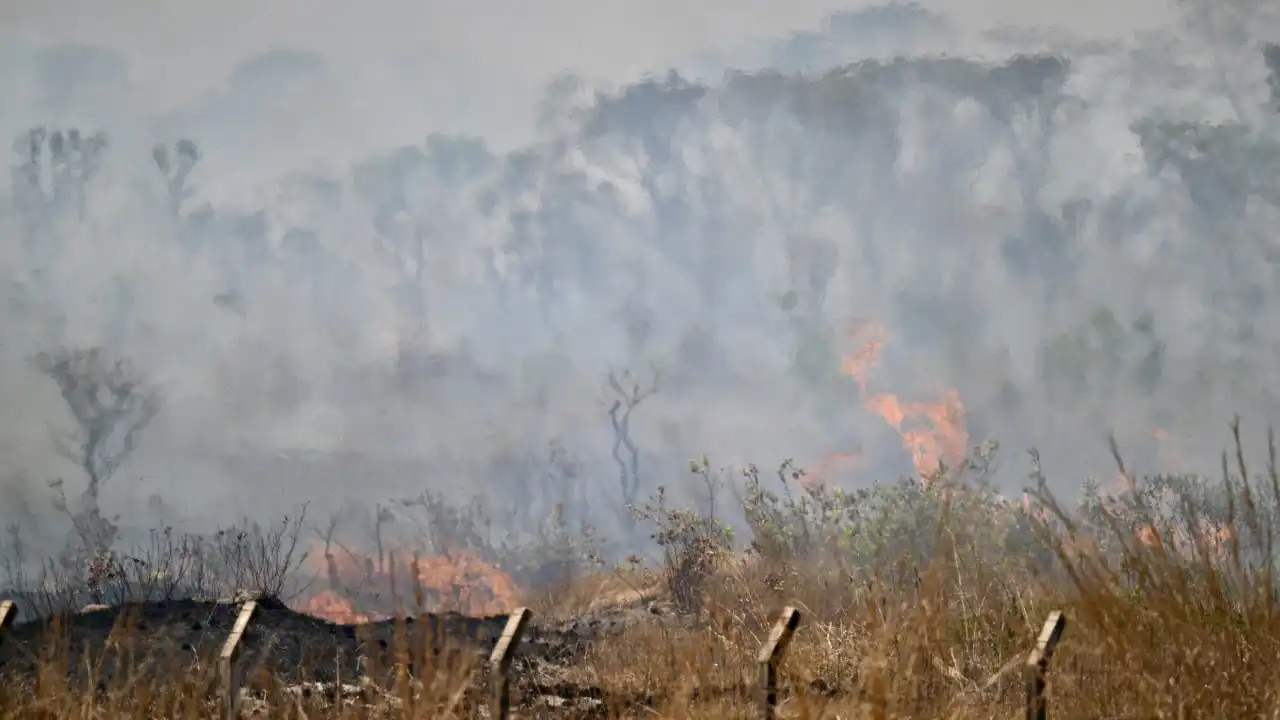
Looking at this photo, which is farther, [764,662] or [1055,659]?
[1055,659]

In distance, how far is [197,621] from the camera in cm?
1383

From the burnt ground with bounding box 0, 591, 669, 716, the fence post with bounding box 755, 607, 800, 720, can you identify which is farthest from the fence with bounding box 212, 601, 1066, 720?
the burnt ground with bounding box 0, 591, 669, 716

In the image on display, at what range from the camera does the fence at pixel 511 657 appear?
5.95m

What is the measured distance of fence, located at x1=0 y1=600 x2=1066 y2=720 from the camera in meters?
5.95

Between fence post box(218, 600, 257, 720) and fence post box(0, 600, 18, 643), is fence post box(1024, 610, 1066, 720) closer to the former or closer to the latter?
fence post box(218, 600, 257, 720)

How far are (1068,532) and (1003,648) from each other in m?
3.05

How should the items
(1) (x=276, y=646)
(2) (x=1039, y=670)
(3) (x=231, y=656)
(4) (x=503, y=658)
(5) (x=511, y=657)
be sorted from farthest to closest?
(1) (x=276, y=646) < (2) (x=1039, y=670) < (3) (x=231, y=656) < (5) (x=511, y=657) < (4) (x=503, y=658)

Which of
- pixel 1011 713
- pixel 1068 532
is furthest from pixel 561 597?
pixel 1068 532

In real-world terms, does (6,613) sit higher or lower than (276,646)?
higher

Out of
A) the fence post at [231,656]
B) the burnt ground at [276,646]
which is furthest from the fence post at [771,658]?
the burnt ground at [276,646]

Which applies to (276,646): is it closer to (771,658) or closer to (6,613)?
(6,613)

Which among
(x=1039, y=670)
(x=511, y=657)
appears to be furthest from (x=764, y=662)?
(x=1039, y=670)

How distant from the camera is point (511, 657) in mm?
6145

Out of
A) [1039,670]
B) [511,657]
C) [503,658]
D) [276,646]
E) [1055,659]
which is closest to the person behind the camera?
[503,658]
